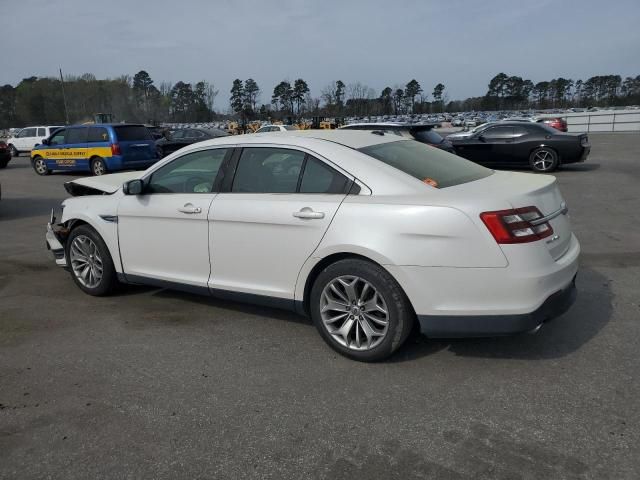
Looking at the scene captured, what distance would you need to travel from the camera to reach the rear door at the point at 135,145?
16.7 m

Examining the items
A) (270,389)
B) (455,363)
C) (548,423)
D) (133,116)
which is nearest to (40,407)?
(270,389)

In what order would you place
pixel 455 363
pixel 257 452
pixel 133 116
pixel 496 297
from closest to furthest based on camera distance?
pixel 257 452, pixel 496 297, pixel 455 363, pixel 133 116

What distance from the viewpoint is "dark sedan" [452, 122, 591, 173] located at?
1462 centimetres

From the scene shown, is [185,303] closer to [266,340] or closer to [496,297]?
[266,340]

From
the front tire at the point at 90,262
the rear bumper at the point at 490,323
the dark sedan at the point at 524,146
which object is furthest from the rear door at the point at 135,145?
the rear bumper at the point at 490,323

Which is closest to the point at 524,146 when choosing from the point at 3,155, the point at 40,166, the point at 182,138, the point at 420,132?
the point at 420,132

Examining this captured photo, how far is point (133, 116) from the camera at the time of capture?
3706 inches

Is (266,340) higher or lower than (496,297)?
lower

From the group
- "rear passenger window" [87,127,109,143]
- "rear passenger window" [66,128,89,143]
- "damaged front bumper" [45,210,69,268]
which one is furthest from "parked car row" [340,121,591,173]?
"damaged front bumper" [45,210,69,268]

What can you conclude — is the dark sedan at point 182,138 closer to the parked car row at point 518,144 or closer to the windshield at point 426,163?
the parked car row at point 518,144

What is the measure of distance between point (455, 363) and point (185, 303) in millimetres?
2641

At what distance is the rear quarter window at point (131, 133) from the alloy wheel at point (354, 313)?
14.7 metres

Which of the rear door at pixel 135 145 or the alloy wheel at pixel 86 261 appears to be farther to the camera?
the rear door at pixel 135 145

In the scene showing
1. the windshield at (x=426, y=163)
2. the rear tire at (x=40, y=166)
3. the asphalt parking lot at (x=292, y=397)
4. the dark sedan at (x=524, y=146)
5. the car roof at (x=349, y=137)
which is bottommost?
the asphalt parking lot at (x=292, y=397)
